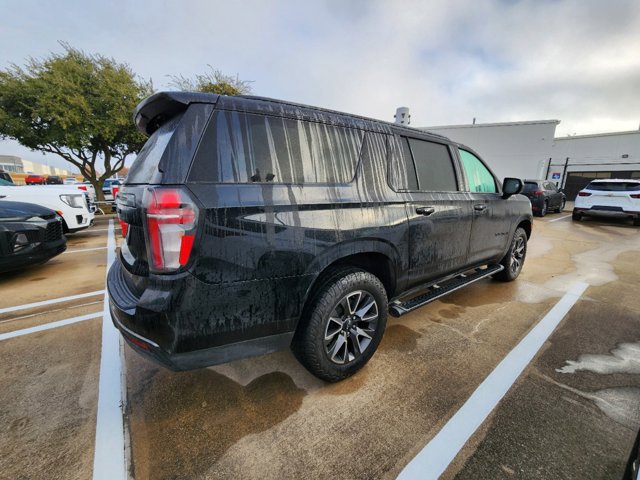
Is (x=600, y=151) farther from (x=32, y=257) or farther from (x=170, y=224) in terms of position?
(x=32, y=257)

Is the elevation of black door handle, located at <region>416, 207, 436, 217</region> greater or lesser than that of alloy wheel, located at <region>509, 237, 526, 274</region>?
greater

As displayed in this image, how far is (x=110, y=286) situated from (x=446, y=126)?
2904cm

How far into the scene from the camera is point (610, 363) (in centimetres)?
255

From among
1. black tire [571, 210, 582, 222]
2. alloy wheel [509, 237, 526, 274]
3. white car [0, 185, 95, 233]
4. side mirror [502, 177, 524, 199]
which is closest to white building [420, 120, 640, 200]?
black tire [571, 210, 582, 222]

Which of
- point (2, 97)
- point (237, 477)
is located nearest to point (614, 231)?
point (237, 477)

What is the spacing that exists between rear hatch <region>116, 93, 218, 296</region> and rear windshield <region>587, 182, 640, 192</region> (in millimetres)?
13636

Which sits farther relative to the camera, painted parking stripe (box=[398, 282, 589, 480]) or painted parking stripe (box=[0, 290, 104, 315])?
painted parking stripe (box=[0, 290, 104, 315])

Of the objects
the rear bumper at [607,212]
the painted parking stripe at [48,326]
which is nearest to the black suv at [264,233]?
the painted parking stripe at [48,326]

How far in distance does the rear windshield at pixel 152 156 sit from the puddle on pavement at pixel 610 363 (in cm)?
333

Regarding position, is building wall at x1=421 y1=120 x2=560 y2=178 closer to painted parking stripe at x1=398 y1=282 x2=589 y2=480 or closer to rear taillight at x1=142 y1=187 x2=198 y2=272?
painted parking stripe at x1=398 y1=282 x2=589 y2=480

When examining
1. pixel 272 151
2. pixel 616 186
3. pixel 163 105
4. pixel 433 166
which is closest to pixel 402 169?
pixel 433 166

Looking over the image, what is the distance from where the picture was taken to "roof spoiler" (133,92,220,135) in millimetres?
1650

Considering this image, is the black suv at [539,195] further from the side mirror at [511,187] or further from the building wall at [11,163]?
the building wall at [11,163]

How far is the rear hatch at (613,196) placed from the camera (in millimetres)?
9688
